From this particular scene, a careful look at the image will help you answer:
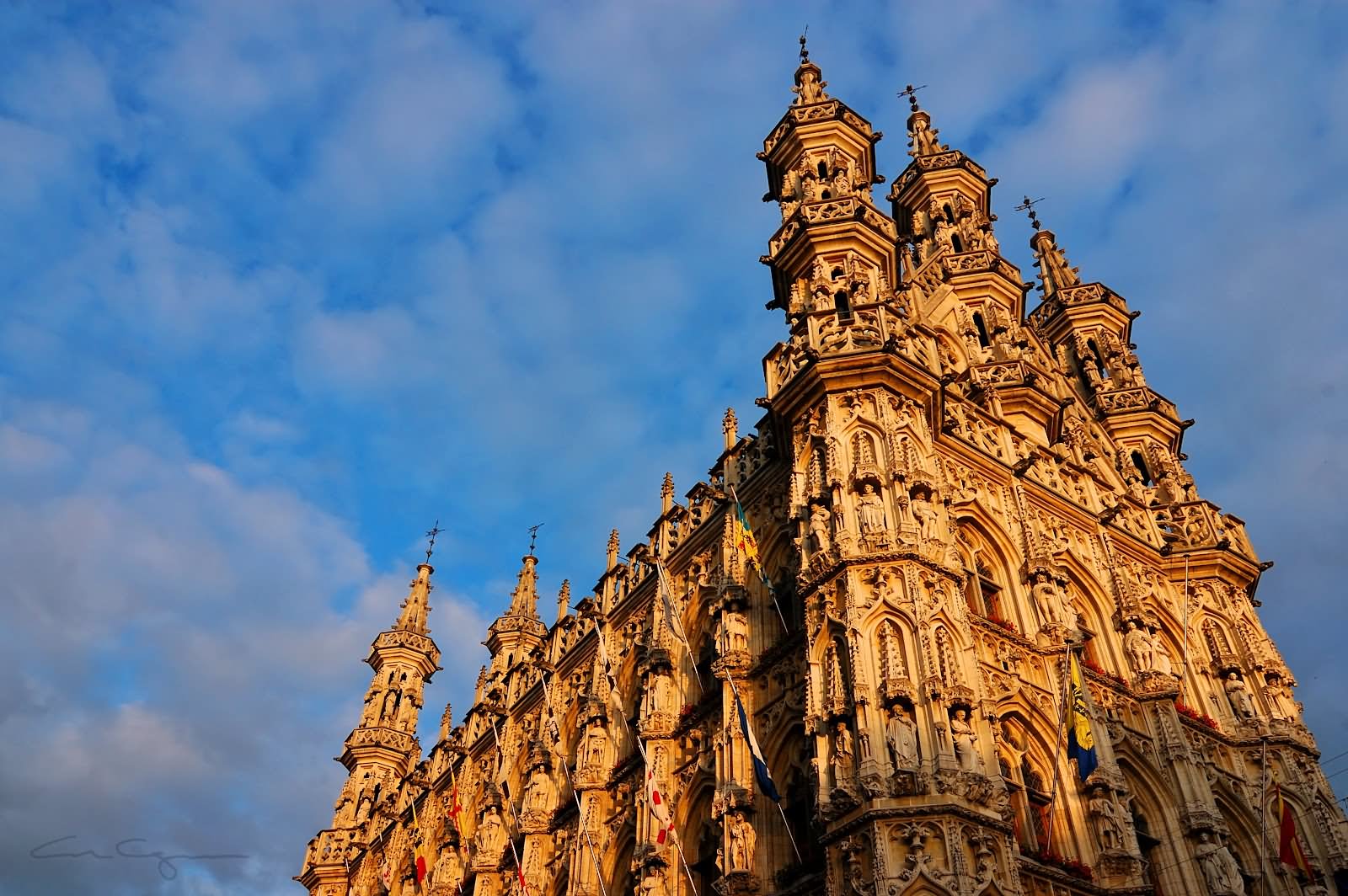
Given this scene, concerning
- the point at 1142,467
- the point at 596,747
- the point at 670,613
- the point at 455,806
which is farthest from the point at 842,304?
the point at 455,806

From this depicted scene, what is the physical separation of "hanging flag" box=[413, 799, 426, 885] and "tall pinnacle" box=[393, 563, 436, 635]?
17.1 m

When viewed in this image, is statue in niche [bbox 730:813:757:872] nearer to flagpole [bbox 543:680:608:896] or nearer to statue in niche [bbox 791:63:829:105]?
flagpole [bbox 543:680:608:896]

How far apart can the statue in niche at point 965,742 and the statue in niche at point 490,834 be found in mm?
18053

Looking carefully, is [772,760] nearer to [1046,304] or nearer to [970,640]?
[970,640]

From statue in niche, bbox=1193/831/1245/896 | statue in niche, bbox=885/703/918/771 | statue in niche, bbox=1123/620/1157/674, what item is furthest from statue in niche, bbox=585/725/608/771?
statue in niche, bbox=1193/831/1245/896

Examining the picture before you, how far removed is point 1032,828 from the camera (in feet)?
66.2

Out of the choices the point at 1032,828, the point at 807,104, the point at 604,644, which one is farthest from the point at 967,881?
the point at 807,104

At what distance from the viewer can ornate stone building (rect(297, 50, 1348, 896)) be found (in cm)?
1925

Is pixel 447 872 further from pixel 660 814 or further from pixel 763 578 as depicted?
pixel 763 578

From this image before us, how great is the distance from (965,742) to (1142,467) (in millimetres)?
20228

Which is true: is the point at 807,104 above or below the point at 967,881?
above

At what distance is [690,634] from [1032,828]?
398 inches

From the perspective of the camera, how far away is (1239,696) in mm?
27500

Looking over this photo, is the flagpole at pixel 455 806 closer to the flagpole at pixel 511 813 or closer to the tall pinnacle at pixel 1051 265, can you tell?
the flagpole at pixel 511 813
